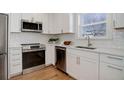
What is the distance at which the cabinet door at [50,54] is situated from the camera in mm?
3818

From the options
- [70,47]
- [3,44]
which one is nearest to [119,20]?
[70,47]

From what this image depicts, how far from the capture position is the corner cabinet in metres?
3.37

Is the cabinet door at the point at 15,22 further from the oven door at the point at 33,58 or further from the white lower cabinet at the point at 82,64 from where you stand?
the white lower cabinet at the point at 82,64

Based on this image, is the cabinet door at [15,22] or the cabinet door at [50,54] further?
the cabinet door at [50,54]

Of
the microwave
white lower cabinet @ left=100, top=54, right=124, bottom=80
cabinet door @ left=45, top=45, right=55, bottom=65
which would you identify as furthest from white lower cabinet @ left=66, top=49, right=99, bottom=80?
the microwave

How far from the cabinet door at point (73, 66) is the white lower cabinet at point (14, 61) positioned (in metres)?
1.37

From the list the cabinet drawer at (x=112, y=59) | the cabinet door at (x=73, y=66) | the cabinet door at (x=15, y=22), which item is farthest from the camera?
the cabinet door at (x=15, y=22)

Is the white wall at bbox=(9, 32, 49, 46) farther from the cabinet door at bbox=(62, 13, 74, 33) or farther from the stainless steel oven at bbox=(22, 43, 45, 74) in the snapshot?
the cabinet door at bbox=(62, 13, 74, 33)

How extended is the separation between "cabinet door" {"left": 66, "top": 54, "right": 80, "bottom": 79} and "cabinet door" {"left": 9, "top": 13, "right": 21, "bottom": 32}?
68.1 inches

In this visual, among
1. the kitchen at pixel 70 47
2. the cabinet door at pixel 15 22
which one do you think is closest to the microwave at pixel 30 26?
the kitchen at pixel 70 47

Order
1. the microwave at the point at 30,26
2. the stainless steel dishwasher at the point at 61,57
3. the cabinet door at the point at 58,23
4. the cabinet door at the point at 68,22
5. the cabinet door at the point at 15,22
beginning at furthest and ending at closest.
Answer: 1. the cabinet door at the point at 58,23
2. the cabinet door at the point at 68,22
3. the microwave at the point at 30,26
4. the stainless steel dishwasher at the point at 61,57
5. the cabinet door at the point at 15,22

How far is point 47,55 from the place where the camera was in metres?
3.82
